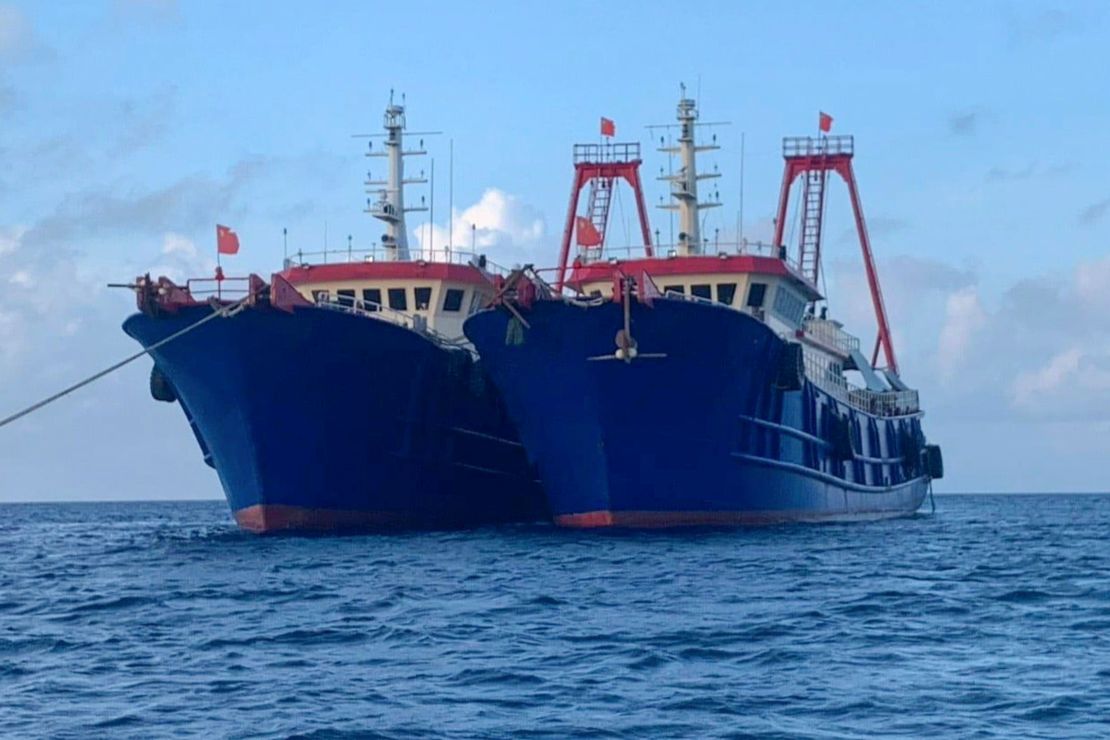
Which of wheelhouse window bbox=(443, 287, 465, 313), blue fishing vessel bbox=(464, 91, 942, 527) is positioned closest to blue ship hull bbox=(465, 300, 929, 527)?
blue fishing vessel bbox=(464, 91, 942, 527)

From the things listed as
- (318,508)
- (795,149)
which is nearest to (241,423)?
(318,508)

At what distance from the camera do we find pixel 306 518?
35.3 m

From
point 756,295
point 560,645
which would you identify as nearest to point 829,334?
point 756,295

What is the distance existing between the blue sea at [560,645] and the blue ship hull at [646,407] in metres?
3.22

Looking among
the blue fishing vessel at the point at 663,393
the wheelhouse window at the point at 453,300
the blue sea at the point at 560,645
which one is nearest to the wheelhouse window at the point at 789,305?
the blue fishing vessel at the point at 663,393

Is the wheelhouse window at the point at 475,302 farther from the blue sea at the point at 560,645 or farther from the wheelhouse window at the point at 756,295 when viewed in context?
the blue sea at the point at 560,645

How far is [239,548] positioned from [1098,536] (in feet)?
74.3

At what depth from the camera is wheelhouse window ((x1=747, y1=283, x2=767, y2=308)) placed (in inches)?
1581

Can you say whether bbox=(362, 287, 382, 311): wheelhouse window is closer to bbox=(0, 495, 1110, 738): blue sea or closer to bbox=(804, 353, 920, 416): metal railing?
bbox=(804, 353, 920, 416): metal railing

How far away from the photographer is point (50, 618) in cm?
2077

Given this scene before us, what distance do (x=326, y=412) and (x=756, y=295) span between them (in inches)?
432

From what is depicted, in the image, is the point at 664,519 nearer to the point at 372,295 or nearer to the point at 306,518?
the point at 306,518

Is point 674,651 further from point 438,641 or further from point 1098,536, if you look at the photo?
point 1098,536

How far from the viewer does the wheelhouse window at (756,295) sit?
4016cm
